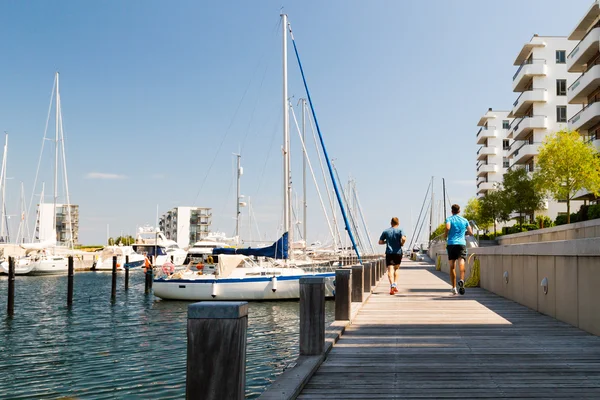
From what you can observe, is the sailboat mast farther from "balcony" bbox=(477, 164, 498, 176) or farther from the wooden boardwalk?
"balcony" bbox=(477, 164, 498, 176)

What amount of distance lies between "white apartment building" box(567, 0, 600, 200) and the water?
32136mm

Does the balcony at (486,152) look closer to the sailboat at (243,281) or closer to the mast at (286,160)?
the mast at (286,160)

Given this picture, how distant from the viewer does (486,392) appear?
16.8 feet

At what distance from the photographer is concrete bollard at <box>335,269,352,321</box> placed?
9.11 metres

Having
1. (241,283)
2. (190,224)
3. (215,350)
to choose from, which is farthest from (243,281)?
(190,224)

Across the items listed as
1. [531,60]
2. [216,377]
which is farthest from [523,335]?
[531,60]

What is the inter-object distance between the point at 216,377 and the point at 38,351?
15.1m

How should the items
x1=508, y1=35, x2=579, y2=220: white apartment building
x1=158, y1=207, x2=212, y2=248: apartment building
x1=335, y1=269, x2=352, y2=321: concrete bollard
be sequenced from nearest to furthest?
x1=335, y1=269, x2=352, y2=321: concrete bollard, x1=508, y1=35, x2=579, y2=220: white apartment building, x1=158, y1=207, x2=212, y2=248: apartment building

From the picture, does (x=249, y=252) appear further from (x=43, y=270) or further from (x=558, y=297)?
(x=43, y=270)

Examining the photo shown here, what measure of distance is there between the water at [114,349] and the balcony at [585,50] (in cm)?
3412

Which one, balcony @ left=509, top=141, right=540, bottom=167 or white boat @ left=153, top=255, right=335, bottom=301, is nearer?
white boat @ left=153, top=255, right=335, bottom=301

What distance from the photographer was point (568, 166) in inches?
1722

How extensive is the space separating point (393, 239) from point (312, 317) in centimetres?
776

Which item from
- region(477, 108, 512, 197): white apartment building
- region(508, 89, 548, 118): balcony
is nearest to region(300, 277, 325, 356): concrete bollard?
region(508, 89, 548, 118): balcony
